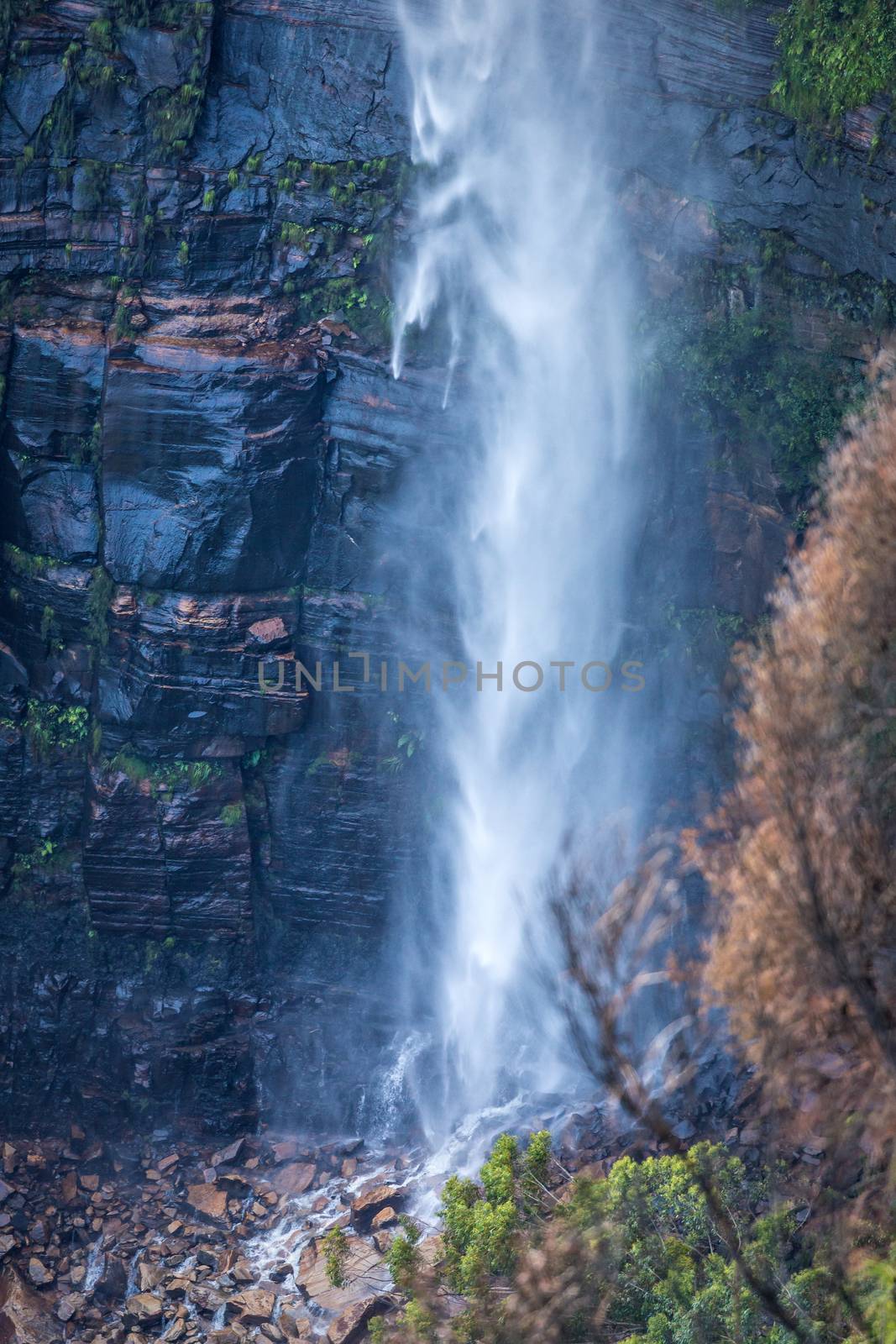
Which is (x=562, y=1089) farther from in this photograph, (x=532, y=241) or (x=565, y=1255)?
(x=532, y=241)

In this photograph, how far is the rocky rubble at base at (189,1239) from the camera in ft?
39.7

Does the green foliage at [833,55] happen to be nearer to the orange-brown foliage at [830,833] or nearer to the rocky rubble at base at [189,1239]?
the orange-brown foliage at [830,833]

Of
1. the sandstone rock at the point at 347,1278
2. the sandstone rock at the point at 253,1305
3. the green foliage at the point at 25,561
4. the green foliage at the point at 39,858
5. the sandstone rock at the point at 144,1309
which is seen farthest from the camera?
the green foliage at the point at 39,858

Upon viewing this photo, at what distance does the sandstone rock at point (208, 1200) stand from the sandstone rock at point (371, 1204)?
1887 millimetres

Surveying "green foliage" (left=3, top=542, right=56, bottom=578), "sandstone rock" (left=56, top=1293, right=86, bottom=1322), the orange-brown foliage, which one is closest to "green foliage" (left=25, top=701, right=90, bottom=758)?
"green foliage" (left=3, top=542, right=56, bottom=578)

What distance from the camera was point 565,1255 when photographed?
7.82 metres

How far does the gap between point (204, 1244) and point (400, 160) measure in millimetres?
13304

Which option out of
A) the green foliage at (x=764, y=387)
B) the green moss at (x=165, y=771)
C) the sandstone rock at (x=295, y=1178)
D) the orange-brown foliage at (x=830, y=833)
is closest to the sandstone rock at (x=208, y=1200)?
the sandstone rock at (x=295, y=1178)

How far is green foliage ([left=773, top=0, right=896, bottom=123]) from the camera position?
1240cm

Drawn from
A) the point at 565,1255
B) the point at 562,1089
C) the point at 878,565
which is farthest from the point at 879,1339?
the point at 562,1089

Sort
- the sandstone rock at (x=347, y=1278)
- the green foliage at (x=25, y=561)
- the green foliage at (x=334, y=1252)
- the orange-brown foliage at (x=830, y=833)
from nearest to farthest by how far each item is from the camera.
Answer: the orange-brown foliage at (x=830, y=833), the green foliage at (x=334, y=1252), the sandstone rock at (x=347, y=1278), the green foliage at (x=25, y=561)

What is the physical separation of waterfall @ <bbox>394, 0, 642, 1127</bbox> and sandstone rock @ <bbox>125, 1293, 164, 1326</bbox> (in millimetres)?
4075

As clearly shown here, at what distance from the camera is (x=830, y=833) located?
6340 millimetres

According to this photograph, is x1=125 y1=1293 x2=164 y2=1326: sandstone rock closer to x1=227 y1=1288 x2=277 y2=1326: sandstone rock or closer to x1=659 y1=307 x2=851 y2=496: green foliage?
x1=227 y1=1288 x2=277 y2=1326: sandstone rock
